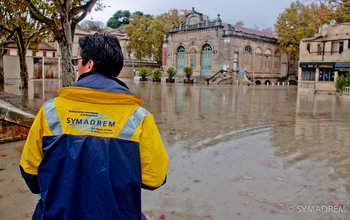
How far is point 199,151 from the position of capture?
7172 millimetres

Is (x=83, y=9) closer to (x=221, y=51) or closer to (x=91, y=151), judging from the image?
(x=91, y=151)

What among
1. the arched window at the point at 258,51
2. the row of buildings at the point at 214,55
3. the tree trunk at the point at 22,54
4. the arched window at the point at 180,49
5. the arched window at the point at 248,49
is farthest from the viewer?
the arched window at the point at 180,49

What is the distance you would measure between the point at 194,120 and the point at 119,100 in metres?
9.48

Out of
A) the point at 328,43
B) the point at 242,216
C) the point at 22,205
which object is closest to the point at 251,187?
the point at 242,216

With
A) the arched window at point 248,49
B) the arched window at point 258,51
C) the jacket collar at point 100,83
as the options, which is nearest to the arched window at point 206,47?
the arched window at point 248,49

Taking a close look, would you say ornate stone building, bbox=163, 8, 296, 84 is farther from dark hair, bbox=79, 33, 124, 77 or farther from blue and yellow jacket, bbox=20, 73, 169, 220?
blue and yellow jacket, bbox=20, 73, 169, 220

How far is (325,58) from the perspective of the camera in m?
31.0

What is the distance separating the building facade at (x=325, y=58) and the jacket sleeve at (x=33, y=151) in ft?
96.9

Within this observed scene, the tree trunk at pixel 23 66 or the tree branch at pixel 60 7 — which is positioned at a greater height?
the tree branch at pixel 60 7

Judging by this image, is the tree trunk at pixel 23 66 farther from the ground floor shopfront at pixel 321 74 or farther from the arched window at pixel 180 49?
the arched window at pixel 180 49

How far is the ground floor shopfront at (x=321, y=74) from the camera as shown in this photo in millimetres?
29500

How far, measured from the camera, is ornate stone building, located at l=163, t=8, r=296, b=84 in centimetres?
4809

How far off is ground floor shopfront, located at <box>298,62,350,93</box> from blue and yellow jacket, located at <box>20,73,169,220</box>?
96.2 ft

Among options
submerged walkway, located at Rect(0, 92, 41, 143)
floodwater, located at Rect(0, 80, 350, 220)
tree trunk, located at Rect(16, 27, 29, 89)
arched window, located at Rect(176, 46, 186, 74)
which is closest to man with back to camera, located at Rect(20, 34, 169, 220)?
floodwater, located at Rect(0, 80, 350, 220)
